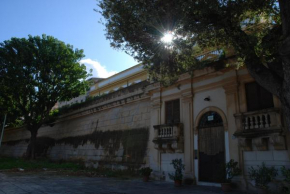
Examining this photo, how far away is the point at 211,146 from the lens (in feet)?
30.2

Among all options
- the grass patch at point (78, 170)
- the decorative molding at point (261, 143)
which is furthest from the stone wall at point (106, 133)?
the decorative molding at point (261, 143)

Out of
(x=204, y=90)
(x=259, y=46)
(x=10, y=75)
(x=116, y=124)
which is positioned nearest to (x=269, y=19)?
(x=259, y=46)

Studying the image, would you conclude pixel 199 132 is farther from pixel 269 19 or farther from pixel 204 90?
pixel 269 19

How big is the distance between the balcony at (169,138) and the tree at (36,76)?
9.61 metres

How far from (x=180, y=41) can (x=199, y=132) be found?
3.96 m

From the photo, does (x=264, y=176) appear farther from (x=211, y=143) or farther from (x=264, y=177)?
(x=211, y=143)

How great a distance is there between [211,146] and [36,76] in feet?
44.0

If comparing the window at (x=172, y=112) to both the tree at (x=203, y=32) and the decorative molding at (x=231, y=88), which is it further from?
the decorative molding at (x=231, y=88)

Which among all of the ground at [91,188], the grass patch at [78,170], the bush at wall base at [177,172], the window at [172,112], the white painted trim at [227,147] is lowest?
the ground at [91,188]

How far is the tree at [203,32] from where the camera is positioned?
6.20 meters

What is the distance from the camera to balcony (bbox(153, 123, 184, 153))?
1009 centimetres

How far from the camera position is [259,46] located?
6.70 metres

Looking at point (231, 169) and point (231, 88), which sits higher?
point (231, 88)

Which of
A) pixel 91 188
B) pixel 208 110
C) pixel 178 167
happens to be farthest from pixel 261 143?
pixel 91 188
